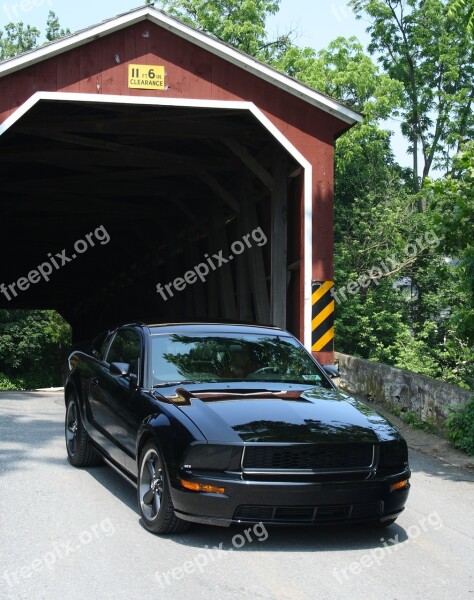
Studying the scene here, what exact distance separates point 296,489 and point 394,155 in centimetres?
3024

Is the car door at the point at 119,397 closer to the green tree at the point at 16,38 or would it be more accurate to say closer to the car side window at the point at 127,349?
the car side window at the point at 127,349

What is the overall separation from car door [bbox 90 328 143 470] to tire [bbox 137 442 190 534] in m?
0.30

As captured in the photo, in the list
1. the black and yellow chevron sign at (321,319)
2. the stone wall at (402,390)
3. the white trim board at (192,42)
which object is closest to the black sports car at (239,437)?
the stone wall at (402,390)

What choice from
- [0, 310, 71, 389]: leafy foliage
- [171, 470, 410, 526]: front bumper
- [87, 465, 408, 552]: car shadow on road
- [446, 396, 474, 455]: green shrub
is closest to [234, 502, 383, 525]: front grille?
[171, 470, 410, 526]: front bumper

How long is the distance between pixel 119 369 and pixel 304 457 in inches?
70.4

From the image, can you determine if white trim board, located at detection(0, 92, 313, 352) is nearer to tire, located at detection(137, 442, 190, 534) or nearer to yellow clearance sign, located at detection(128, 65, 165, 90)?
yellow clearance sign, located at detection(128, 65, 165, 90)

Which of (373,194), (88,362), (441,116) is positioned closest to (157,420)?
(88,362)

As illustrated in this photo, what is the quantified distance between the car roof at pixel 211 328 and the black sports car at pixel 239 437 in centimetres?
2

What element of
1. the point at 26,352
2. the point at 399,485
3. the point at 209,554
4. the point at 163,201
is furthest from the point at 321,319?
the point at 26,352

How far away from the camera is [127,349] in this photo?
6.85m

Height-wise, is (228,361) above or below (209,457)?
above

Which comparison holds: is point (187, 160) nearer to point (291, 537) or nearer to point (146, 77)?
point (146, 77)

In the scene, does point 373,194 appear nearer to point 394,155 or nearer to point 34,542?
point 394,155

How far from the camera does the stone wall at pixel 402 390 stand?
955 centimetres
